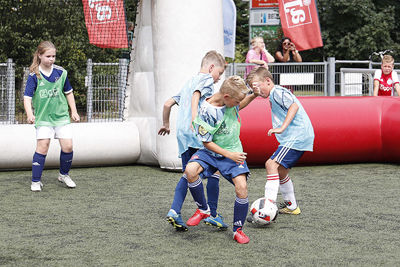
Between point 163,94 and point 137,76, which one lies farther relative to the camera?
point 137,76

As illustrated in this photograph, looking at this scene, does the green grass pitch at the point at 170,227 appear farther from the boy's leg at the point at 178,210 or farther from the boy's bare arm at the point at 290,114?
the boy's bare arm at the point at 290,114

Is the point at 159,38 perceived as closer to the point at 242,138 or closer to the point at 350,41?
the point at 242,138

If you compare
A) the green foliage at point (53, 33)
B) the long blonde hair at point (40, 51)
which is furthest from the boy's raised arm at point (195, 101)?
the green foliage at point (53, 33)

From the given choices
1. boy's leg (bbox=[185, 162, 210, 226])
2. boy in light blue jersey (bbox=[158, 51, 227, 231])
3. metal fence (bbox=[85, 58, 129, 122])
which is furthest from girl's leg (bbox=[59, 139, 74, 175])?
boy's leg (bbox=[185, 162, 210, 226])

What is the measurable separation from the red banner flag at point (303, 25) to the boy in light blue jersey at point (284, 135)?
6199mm

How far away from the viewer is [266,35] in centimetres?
3409

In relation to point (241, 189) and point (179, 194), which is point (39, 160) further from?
point (241, 189)

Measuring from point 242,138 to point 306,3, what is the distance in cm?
469

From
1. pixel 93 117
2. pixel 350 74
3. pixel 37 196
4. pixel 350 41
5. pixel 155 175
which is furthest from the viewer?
pixel 350 41

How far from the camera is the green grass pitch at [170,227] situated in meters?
4.13

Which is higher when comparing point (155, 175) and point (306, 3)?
point (306, 3)

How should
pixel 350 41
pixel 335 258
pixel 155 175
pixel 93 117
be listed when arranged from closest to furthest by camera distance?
pixel 335 258 → pixel 155 175 → pixel 93 117 → pixel 350 41

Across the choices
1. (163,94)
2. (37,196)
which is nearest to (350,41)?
(163,94)

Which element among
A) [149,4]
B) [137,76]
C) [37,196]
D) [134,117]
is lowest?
[37,196]
